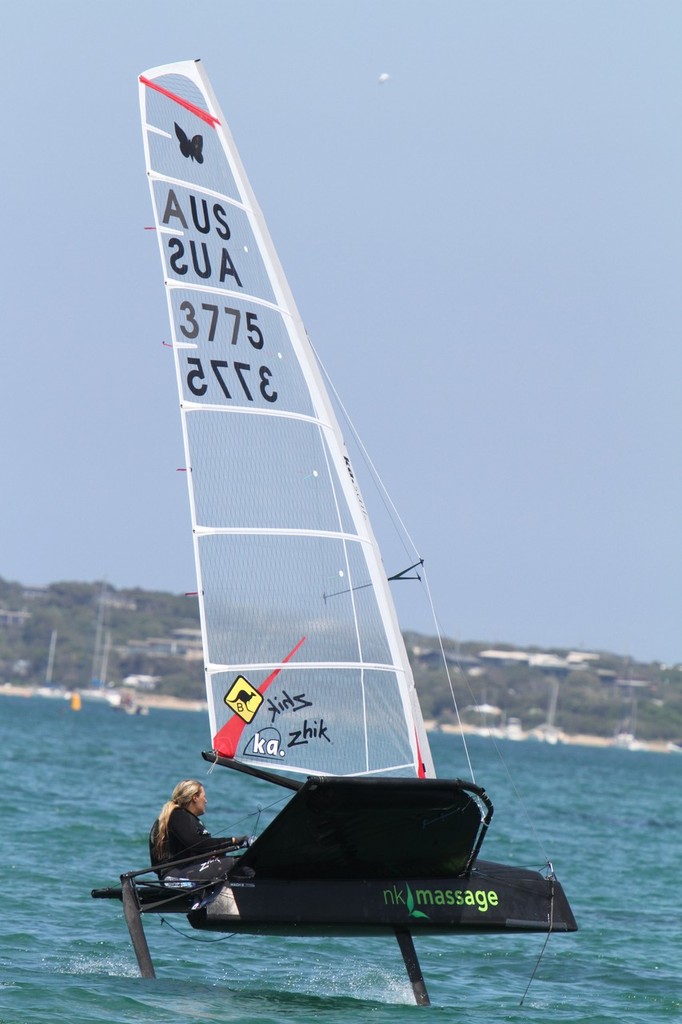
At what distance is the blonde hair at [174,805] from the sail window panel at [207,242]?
10.4 feet

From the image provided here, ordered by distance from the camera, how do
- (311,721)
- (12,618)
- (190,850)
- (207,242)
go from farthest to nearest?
(12,618)
(207,242)
(311,721)
(190,850)

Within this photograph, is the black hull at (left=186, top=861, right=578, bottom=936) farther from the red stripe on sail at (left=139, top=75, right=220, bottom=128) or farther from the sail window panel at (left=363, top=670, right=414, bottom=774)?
the red stripe on sail at (left=139, top=75, right=220, bottom=128)

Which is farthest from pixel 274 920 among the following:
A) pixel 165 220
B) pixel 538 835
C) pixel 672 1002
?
pixel 538 835

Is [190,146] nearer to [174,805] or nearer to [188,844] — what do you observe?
[174,805]

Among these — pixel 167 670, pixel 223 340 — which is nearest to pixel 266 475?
pixel 223 340

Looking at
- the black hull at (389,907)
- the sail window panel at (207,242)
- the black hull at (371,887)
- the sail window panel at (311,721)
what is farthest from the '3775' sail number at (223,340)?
the black hull at (389,907)

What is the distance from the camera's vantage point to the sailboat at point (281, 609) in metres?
8.42

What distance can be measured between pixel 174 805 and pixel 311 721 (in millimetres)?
984

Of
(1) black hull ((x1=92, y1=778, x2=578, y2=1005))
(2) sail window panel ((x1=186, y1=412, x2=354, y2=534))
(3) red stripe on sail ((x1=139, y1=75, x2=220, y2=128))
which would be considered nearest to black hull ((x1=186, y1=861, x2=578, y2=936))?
(1) black hull ((x1=92, y1=778, x2=578, y2=1005))

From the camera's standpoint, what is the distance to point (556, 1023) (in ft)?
28.7

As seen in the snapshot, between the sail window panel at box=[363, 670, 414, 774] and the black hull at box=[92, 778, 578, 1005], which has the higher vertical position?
the sail window panel at box=[363, 670, 414, 774]

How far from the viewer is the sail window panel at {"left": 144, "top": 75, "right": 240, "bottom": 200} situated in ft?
30.7

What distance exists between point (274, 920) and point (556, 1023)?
1.91 meters

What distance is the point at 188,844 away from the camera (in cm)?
864
